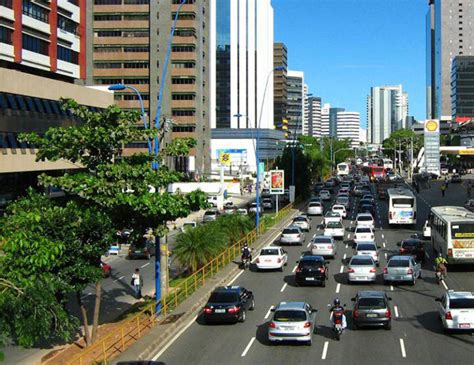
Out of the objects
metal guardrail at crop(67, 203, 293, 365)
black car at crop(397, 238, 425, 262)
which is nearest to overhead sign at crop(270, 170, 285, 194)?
metal guardrail at crop(67, 203, 293, 365)

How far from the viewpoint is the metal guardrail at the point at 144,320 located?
1872cm

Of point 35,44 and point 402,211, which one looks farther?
point 35,44

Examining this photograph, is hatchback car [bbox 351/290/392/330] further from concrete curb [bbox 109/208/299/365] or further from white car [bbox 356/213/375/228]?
white car [bbox 356/213/375/228]

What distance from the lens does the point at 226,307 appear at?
78.4 feet

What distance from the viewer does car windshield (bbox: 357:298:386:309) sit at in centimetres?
2222

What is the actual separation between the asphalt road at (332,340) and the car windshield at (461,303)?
1.00m

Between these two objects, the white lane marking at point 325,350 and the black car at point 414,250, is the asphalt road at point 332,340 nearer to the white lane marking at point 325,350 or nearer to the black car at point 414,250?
the white lane marking at point 325,350

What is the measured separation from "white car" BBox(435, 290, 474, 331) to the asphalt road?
A: 1.45 feet

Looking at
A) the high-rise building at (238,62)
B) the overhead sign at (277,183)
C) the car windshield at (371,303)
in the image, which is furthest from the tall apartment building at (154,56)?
the car windshield at (371,303)

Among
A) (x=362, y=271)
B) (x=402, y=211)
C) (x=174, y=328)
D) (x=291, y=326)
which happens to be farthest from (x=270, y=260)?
(x=402, y=211)

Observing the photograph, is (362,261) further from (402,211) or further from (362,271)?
(402,211)

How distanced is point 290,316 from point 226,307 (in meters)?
3.90

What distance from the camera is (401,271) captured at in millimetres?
30609

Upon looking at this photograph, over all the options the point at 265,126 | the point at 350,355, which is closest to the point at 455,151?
Answer: the point at 265,126
